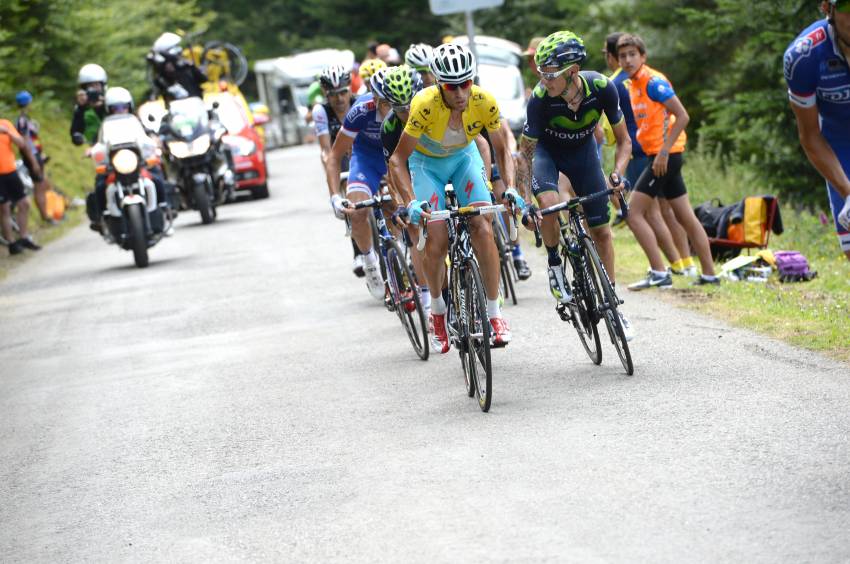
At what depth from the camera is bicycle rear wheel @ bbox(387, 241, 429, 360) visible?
10.3 metres

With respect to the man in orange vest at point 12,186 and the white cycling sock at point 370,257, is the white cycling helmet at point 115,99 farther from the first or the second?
the white cycling sock at point 370,257

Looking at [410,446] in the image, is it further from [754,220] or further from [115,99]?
[115,99]

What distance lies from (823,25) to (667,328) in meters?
4.23

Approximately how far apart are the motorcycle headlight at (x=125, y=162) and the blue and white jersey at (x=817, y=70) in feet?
41.8

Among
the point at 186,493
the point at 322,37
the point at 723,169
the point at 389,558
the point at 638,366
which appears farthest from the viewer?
the point at 322,37

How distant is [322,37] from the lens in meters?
65.7

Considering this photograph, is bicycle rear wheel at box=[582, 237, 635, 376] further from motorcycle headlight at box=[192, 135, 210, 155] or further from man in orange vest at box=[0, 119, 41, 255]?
motorcycle headlight at box=[192, 135, 210, 155]

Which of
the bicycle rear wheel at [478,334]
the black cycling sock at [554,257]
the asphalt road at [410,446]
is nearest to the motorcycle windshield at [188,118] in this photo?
the asphalt road at [410,446]

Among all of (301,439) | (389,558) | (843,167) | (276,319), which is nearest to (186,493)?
(301,439)

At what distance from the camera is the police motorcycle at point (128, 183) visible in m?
18.2

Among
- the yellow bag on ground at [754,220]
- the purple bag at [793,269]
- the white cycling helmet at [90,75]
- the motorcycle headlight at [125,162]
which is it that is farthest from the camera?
the white cycling helmet at [90,75]

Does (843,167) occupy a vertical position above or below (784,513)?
above

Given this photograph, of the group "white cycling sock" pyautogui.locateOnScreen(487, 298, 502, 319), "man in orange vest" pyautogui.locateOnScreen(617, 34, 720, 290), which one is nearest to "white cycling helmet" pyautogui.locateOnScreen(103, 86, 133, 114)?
"man in orange vest" pyautogui.locateOnScreen(617, 34, 720, 290)

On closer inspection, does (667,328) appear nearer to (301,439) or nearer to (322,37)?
(301,439)
